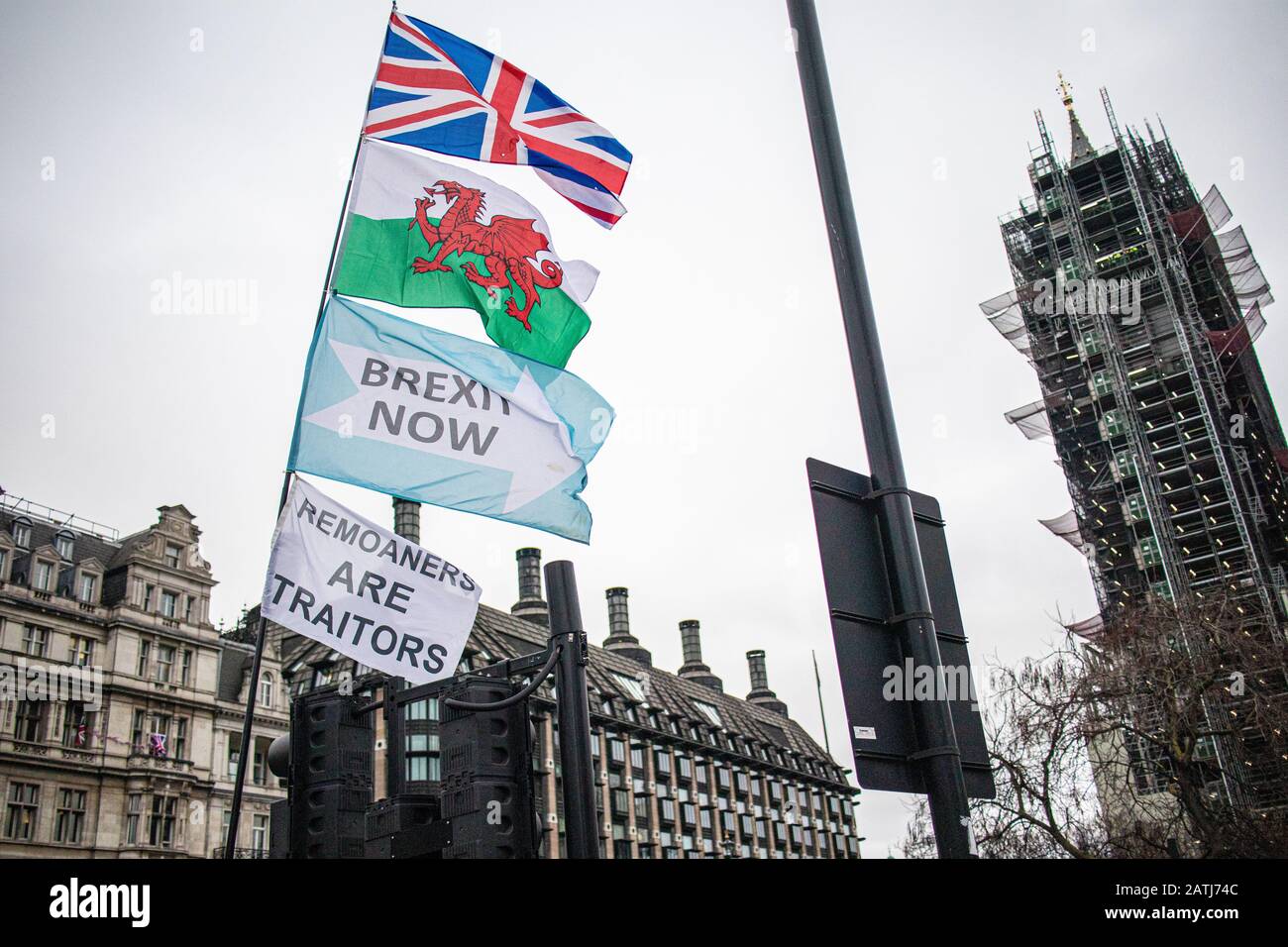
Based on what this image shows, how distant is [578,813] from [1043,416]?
240 feet

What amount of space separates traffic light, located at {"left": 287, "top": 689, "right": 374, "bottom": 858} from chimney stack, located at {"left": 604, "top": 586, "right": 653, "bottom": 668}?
297ft

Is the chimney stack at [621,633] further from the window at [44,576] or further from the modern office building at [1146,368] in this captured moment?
the window at [44,576]

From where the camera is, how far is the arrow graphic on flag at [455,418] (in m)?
10.4

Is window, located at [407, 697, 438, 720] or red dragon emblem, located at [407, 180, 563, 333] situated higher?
window, located at [407, 697, 438, 720]

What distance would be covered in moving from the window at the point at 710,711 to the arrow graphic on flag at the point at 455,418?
8501 centimetres

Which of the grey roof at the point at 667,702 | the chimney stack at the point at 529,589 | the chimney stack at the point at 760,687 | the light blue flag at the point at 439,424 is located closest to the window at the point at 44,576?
the grey roof at the point at 667,702

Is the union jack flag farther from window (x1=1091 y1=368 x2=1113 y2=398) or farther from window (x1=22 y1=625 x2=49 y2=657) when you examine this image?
window (x1=1091 y1=368 x2=1113 y2=398)

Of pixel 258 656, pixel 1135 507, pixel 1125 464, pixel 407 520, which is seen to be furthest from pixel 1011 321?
pixel 258 656

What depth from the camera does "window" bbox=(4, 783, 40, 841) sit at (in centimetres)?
4416

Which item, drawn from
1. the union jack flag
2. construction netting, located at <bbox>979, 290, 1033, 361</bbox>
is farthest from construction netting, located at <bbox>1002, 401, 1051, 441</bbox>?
the union jack flag

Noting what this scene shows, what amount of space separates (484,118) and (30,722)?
43950 mm

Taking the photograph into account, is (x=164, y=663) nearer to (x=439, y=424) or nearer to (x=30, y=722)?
(x=30, y=722)
